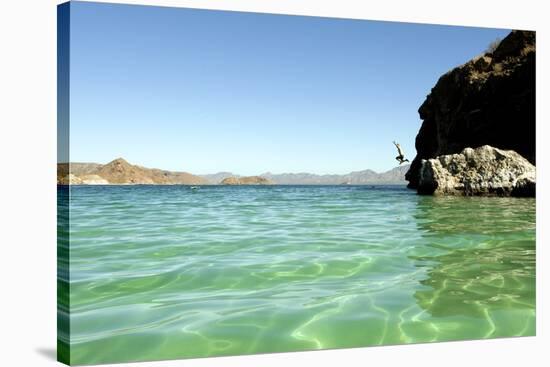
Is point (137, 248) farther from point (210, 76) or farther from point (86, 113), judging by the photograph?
point (210, 76)

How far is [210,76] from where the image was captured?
9281 millimetres

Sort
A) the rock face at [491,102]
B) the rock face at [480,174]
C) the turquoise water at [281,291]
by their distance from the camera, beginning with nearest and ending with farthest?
the turquoise water at [281,291], the rock face at [480,174], the rock face at [491,102]

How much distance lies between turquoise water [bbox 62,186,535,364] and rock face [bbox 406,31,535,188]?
1556 centimetres

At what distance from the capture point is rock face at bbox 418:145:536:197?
67.6 feet

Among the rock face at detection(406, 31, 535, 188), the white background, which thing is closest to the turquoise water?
the white background

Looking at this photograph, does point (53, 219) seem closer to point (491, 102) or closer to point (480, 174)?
point (480, 174)

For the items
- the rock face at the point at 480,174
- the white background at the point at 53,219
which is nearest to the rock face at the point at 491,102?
the rock face at the point at 480,174

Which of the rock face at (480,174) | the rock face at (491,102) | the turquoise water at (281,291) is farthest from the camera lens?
the rock face at (491,102)

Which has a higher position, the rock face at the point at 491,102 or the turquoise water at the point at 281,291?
the rock face at the point at 491,102

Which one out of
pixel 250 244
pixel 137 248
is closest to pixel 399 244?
pixel 250 244

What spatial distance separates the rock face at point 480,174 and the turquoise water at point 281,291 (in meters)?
13.6

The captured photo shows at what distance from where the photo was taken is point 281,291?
5.23m

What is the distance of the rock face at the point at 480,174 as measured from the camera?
2059 cm

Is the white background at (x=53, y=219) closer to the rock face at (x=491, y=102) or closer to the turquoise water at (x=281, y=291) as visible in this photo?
the turquoise water at (x=281, y=291)
